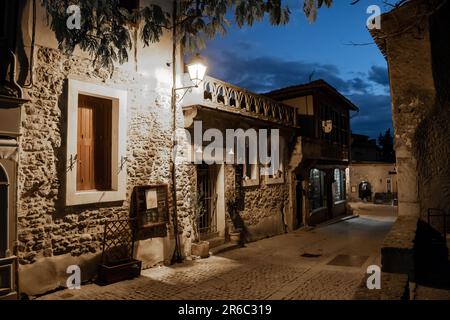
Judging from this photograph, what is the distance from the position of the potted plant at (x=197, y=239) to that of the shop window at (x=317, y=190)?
28.9 feet

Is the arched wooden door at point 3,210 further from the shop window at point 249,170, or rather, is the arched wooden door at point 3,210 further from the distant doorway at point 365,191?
the distant doorway at point 365,191

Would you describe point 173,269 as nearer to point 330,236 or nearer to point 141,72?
point 141,72

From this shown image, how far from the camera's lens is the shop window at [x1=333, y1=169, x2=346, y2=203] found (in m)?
20.6

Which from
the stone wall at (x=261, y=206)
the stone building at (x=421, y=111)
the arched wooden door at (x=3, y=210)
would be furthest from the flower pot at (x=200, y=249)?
the stone building at (x=421, y=111)

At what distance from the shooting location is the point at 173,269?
26.4 ft

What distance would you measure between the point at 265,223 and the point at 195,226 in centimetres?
425

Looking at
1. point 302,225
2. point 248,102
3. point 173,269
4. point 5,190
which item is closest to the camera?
point 5,190

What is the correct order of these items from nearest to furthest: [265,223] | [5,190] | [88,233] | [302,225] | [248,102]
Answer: [5,190]
[88,233]
[248,102]
[265,223]
[302,225]

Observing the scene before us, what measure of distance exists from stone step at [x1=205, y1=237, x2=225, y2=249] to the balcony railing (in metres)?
3.98

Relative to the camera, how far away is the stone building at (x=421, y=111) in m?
6.76

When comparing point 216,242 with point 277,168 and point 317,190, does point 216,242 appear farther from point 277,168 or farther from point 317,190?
point 317,190

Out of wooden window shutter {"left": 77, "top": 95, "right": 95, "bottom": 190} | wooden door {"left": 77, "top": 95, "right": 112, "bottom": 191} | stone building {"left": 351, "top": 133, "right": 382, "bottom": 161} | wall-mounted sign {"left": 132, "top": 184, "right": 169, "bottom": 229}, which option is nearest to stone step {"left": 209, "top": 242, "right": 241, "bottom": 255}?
wall-mounted sign {"left": 132, "top": 184, "right": 169, "bottom": 229}
